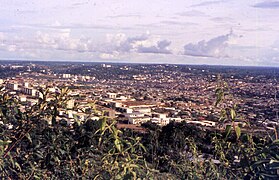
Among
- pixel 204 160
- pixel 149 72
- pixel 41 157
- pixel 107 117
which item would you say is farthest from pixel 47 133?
pixel 149 72

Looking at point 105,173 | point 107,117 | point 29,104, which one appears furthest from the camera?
point 29,104

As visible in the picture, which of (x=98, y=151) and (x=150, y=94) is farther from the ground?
(x=98, y=151)

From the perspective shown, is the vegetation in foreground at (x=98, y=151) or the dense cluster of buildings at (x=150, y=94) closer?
the vegetation in foreground at (x=98, y=151)

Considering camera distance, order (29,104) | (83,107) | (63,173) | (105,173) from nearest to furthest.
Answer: (105,173) → (83,107) → (29,104) → (63,173)

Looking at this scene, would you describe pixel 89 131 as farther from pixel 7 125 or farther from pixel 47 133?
pixel 7 125

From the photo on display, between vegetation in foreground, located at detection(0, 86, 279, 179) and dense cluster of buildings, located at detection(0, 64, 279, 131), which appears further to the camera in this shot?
dense cluster of buildings, located at detection(0, 64, 279, 131)

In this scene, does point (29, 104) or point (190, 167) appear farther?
point (190, 167)

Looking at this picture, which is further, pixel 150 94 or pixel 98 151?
pixel 150 94

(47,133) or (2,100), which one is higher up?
(2,100)
